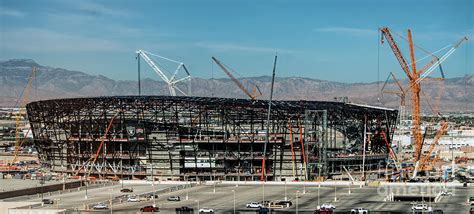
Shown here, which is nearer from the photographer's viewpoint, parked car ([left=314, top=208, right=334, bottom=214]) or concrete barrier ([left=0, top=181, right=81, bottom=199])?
parked car ([left=314, top=208, right=334, bottom=214])

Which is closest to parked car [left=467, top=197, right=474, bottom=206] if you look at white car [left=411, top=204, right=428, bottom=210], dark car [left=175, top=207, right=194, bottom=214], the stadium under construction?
white car [left=411, top=204, right=428, bottom=210]

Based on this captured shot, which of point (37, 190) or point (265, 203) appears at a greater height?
point (37, 190)

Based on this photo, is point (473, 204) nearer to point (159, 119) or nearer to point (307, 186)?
point (307, 186)

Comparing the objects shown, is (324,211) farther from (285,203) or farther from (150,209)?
(150,209)

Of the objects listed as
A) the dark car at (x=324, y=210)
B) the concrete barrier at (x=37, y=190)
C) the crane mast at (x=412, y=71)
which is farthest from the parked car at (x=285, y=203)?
the crane mast at (x=412, y=71)

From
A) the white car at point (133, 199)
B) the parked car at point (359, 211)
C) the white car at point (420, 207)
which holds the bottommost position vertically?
the white car at point (133, 199)

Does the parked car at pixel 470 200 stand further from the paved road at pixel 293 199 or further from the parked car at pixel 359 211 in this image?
the parked car at pixel 359 211

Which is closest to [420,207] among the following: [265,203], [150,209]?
[265,203]

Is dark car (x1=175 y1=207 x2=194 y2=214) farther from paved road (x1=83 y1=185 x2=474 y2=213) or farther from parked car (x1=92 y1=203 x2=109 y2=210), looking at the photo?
parked car (x1=92 y1=203 x2=109 y2=210)
